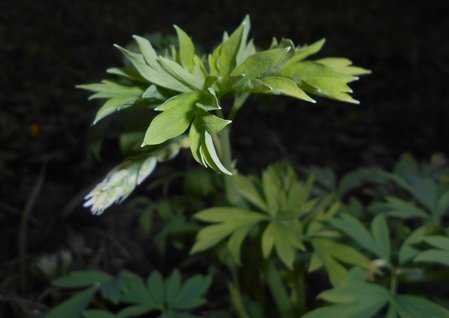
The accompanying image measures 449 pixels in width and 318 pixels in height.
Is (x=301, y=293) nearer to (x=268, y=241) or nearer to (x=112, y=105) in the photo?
(x=268, y=241)

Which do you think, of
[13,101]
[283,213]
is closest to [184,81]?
[283,213]

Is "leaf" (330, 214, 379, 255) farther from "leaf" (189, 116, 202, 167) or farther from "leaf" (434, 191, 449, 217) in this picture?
"leaf" (189, 116, 202, 167)

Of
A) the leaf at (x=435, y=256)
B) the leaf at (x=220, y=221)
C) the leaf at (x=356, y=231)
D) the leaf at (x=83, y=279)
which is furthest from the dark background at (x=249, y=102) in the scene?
the leaf at (x=435, y=256)

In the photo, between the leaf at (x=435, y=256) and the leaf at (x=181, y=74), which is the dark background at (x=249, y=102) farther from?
the leaf at (x=435, y=256)

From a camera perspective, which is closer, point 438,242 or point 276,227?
point 438,242

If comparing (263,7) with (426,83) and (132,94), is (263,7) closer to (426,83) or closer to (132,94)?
(426,83)

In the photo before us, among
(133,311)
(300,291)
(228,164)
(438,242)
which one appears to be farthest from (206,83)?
(300,291)
